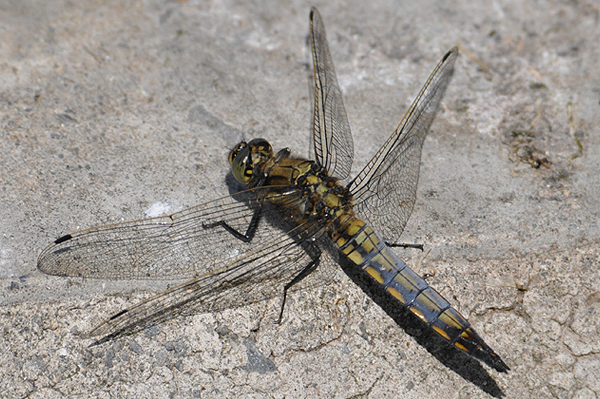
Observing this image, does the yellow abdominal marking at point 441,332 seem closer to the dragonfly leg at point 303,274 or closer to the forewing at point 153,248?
the dragonfly leg at point 303,274

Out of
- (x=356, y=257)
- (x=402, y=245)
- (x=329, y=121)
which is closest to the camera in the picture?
(x=356, y=257)

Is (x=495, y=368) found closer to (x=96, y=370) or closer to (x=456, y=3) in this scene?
(x=96, y=370)

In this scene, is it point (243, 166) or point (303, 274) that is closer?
point (303, 274)

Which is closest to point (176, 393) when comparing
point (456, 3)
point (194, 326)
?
point (194, 326)

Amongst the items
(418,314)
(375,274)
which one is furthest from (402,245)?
(418,314)

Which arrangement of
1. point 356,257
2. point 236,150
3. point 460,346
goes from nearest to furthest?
point 460,346 → point 356,257 → point 236,150

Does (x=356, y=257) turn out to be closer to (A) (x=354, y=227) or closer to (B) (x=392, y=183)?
(A) (x=354, y=227)

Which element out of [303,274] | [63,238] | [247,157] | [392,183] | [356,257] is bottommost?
[63,238]
